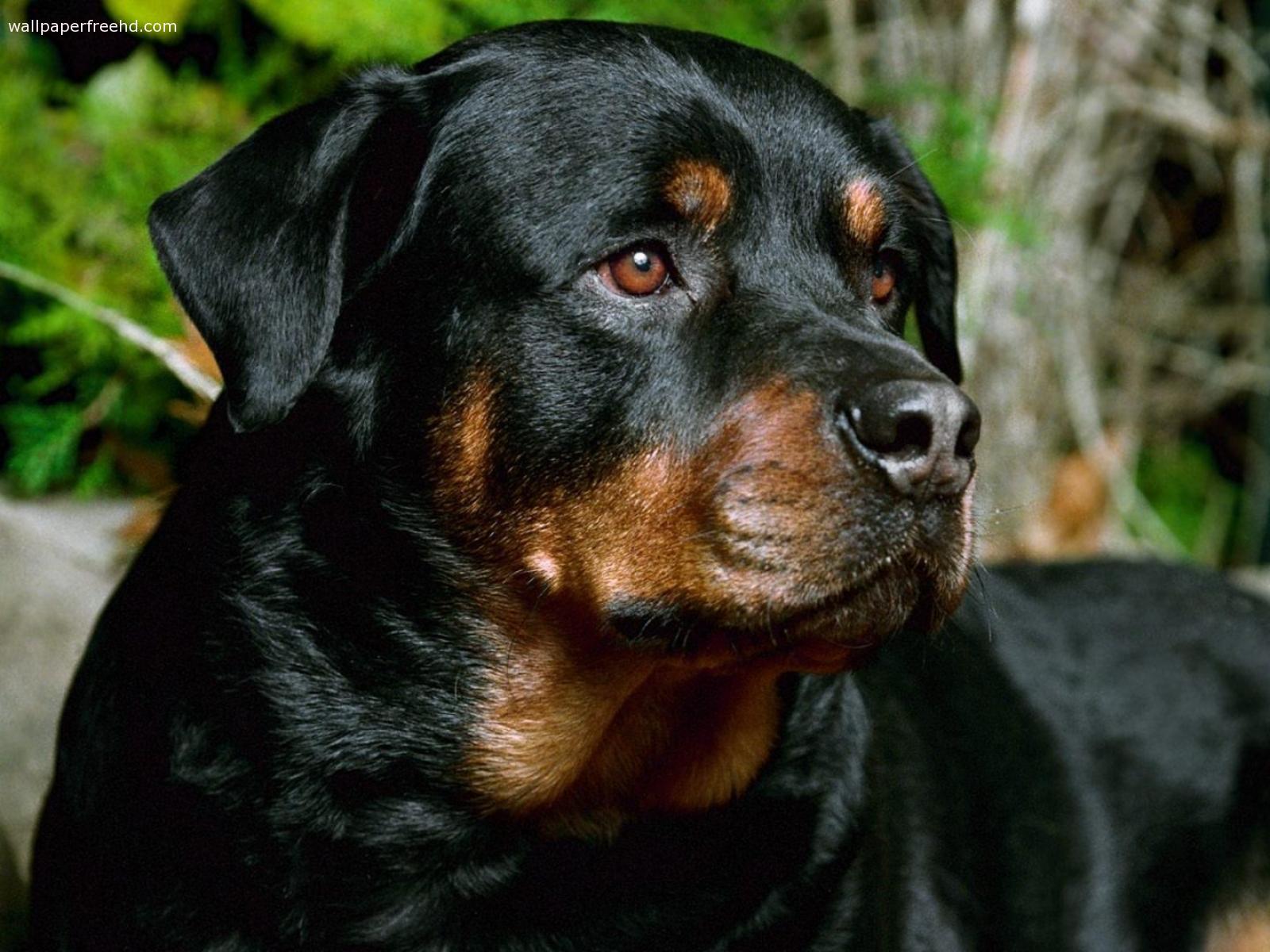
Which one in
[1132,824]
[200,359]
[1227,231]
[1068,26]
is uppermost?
[1068,26]

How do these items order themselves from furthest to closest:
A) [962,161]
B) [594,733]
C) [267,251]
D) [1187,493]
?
[1187,493] < [962,161] < [594,733] < [267,251]

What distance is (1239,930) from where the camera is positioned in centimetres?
355

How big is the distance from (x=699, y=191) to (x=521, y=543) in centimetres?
59

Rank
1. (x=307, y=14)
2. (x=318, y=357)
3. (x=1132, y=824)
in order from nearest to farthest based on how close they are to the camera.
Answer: (x=318, y=357) < (x=1132, y=824) < (x=307, y=14)

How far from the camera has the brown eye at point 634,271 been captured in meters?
2.25

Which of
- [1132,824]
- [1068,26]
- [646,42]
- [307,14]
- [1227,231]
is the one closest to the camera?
[646,42]

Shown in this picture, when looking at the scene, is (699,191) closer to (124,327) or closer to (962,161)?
(124,327)

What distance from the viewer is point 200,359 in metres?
3.45

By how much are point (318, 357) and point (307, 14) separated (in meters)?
2.23

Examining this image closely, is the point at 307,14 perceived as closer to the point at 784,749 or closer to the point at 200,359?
the point at 200,359

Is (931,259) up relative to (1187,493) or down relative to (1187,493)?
up

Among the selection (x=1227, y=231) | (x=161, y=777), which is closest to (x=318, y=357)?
(x=161, y=777)

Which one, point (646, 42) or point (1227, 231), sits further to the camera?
point (1227, 231)

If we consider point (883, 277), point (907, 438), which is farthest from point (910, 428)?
point (883, 277)
